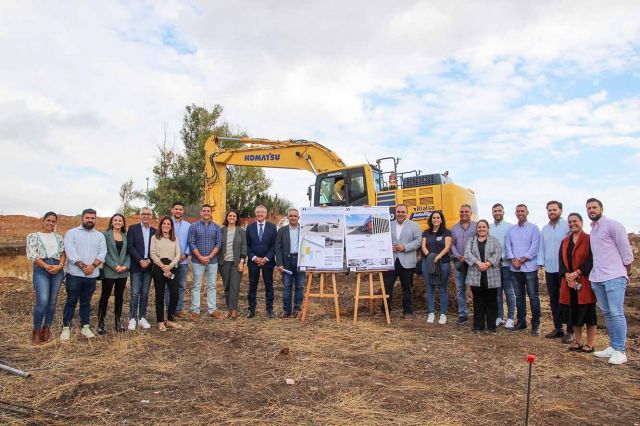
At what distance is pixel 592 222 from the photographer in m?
5.79

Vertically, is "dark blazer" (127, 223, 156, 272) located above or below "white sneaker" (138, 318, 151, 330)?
above

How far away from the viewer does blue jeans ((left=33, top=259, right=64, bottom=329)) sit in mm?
6070

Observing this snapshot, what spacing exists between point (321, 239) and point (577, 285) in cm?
384

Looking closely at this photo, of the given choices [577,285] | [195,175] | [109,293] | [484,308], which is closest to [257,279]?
[109,293]

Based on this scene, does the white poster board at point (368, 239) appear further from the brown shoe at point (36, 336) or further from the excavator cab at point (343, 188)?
the brown shoe at point (36, 336)

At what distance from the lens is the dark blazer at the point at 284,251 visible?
7.96m

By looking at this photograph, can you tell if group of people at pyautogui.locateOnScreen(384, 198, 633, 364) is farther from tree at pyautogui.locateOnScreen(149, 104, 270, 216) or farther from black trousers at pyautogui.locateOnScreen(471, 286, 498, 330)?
tree at pyautogui.locateOnScreen(149, 104, 270, 216)

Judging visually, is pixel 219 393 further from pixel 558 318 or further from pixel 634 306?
pixel 634 306

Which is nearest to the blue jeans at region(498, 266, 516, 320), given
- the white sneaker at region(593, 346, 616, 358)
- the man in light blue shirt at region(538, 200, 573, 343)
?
the man in light blue shirt at region(538, 200, 573, 343)

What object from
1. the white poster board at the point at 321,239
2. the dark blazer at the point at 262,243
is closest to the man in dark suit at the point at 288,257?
the dark blazer at the point at 262,243

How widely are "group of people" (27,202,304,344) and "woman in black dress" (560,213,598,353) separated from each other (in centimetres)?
409

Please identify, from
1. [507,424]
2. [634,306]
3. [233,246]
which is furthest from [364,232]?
[634,306]

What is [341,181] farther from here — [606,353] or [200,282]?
[606,353]

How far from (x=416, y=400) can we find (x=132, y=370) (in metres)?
3.01
